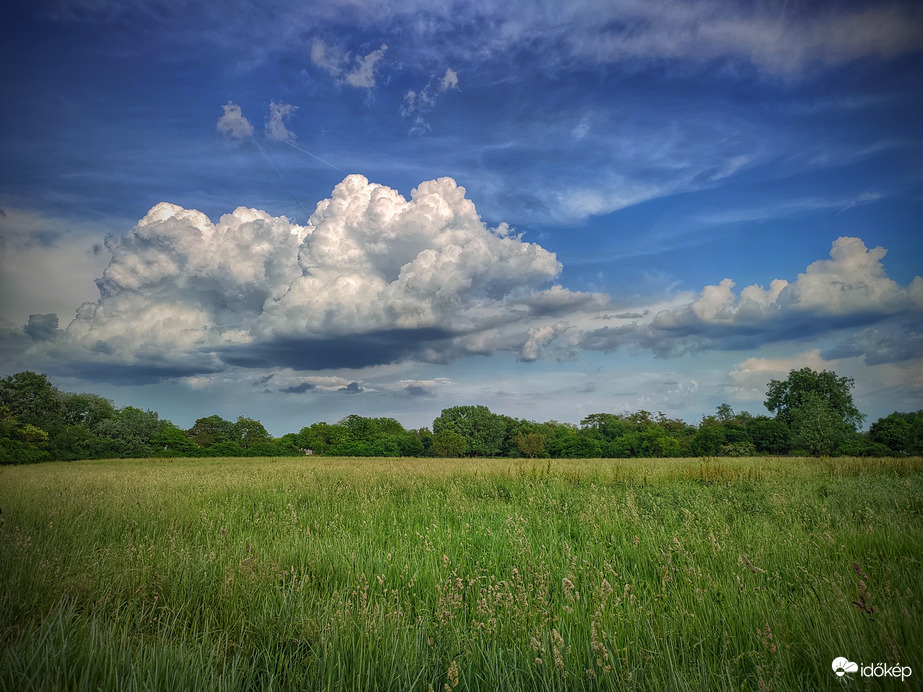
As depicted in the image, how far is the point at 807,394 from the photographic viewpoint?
73.3 meters

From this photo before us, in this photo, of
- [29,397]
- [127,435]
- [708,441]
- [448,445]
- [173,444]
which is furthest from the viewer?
[448,445]

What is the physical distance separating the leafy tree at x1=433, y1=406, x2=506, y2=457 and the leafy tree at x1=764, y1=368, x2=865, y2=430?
2070 inches

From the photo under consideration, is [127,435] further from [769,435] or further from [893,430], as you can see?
[893,430]

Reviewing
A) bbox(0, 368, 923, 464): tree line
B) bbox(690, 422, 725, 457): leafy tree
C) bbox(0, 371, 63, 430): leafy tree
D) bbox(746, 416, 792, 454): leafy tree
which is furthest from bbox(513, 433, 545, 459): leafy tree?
bbox(0, 371, 63, 430): leafy tree

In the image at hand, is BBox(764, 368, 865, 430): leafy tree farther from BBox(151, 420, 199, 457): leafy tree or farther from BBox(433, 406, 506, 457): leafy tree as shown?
BBox(151, 420, 199, 457): leafy tree

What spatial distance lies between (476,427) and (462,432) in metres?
3.38

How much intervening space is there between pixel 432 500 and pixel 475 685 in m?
6.92

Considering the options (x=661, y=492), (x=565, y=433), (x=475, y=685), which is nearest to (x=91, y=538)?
(x=475, y=685)

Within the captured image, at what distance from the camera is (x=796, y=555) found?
495cm

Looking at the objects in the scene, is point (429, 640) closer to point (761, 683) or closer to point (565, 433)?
point (761, 683)

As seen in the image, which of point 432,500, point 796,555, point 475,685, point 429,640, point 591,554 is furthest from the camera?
point 432,500

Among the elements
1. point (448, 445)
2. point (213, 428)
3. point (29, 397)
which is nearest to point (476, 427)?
point (448, 445)

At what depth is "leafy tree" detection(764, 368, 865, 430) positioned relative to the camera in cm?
7244

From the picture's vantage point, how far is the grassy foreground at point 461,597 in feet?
8.64
